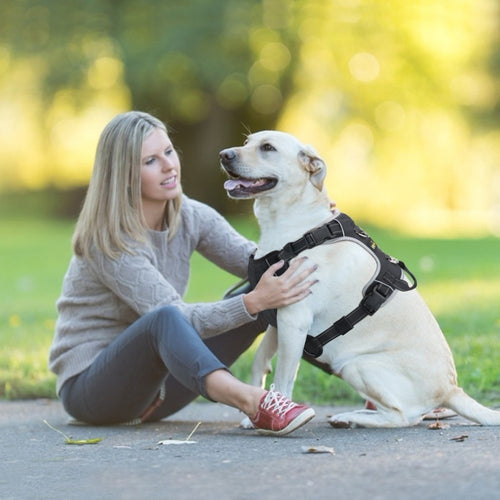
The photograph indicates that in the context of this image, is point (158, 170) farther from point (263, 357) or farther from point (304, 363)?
point (304, 363)

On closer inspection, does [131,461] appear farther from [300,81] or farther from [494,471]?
[300,81]

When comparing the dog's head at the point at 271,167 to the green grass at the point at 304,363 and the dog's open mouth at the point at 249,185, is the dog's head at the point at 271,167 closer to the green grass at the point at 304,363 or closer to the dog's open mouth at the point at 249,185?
the dog's open mouth at the point at 249,185

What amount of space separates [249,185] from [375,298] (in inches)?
31.1

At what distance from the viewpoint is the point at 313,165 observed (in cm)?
451

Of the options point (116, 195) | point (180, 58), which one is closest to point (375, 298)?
point (116, 195)

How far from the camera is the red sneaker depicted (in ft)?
13.0

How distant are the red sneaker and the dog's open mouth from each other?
977mm

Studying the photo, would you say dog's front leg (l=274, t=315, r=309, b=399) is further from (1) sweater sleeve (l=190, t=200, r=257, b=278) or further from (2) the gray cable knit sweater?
(1) sweater sleeve (l=190, t=200, r=257, b=278)

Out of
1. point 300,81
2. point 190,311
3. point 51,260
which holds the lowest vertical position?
point 51,260

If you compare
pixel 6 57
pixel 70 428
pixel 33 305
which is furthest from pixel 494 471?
pixel 6 57

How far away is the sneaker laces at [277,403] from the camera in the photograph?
4.00 m

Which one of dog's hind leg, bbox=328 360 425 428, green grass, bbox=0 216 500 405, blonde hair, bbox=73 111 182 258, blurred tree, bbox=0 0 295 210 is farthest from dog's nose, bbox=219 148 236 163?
blurred tree, bbox=0 0 295 210

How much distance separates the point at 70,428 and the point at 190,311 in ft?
3.00

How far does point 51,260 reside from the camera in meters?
14.6
